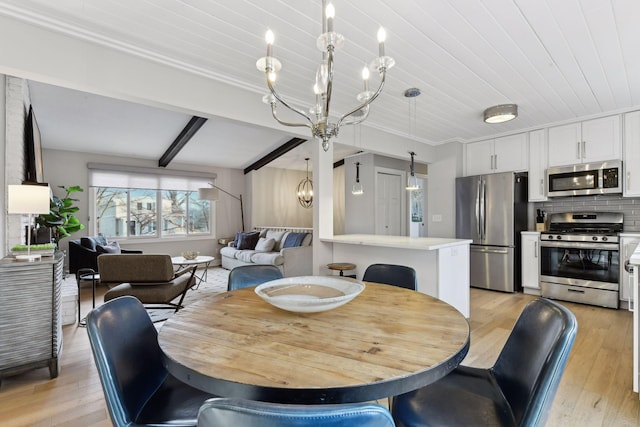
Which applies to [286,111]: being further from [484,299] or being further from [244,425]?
[484,299]

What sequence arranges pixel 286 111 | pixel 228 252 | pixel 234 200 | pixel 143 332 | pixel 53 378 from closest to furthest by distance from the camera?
1. pixel 143 332
2. pixel 53 378
3. pixel 286 111
4. pixel 228 252
5. pixel 234 200

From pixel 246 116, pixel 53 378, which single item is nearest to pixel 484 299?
pixel 246 116

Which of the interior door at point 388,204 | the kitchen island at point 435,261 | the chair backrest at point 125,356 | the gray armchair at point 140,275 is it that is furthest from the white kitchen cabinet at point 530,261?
the chair backrest at point 125,356

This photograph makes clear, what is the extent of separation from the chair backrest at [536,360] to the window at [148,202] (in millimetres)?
6908

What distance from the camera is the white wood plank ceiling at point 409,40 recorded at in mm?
1952

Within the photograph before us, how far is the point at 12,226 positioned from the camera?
9.63 ft

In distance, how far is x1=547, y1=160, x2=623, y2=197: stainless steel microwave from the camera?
390 cm

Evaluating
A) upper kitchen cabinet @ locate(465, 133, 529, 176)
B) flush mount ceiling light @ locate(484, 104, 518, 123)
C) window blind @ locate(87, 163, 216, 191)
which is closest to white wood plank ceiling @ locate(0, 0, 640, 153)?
flush mount ceiling light @ locate(484, 104, 518, 123)

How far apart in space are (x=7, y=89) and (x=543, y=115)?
5852 mm

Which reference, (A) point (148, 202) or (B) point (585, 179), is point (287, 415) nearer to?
(B) point (585, 179)

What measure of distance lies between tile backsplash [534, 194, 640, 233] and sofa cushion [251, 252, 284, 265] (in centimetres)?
418

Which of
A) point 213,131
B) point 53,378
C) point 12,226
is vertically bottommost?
point 53,378

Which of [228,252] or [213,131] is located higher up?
[213,131]

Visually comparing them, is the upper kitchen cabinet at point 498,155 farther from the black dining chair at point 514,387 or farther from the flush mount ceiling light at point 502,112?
the black dining chair at point 514,387
